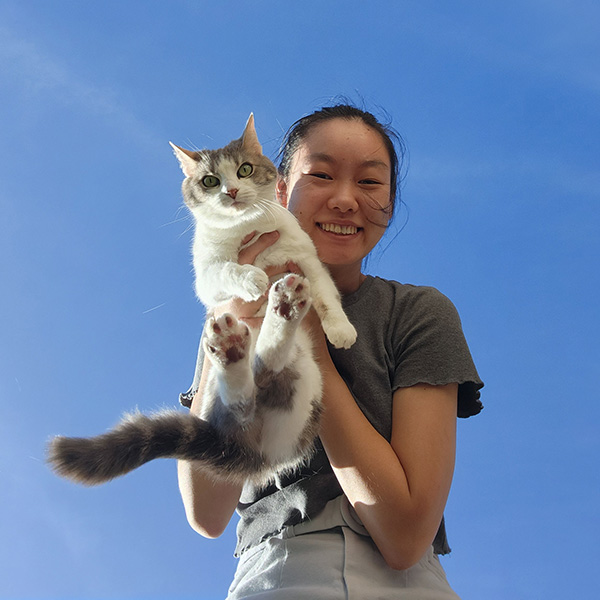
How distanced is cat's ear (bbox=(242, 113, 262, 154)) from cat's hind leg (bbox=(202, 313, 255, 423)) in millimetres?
1079

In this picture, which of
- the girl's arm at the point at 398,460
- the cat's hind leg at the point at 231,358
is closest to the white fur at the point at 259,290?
the cat's hind leg at the point at 231,358

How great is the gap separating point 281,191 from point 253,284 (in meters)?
0.85

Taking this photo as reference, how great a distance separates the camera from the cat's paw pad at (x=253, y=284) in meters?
2.01

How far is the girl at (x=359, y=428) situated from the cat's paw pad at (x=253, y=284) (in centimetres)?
13

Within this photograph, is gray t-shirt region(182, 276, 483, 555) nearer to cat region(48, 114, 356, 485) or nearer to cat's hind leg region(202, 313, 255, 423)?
cat region(48, 114, 356, 485)

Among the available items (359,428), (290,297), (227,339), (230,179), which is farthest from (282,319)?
(230,179)

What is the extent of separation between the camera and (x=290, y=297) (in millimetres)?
1824

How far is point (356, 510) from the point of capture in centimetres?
197

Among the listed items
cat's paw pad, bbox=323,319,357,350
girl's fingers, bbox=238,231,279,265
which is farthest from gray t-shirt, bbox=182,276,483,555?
girl's fingers, bbox=238,231,279,265

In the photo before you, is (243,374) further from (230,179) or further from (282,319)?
(230,179)

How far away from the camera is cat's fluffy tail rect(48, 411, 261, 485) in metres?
1.60

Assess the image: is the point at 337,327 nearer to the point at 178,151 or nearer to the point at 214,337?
the point at 214,337

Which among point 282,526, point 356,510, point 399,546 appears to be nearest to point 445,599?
point 399,546

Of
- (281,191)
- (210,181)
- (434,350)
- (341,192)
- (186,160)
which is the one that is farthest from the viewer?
(281,191)
